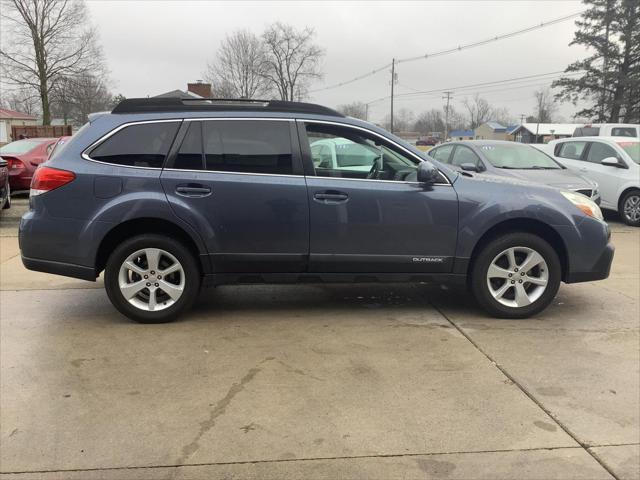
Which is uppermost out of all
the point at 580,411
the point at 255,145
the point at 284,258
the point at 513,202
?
the point at 255,145

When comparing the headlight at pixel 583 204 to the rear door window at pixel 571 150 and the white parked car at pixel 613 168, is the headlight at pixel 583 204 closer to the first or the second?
the white parked car at pixel 613 168

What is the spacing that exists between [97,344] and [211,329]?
88 cm

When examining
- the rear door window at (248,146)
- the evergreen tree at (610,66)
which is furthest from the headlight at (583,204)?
the evergreen tree at (610,66)

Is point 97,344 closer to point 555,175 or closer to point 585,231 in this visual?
point 585,231

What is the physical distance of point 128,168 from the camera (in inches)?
173

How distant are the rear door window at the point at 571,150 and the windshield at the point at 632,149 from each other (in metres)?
0.73

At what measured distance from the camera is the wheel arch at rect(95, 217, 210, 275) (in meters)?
4.45

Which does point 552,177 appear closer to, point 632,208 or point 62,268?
point 632,208

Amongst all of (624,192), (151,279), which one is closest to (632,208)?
(624,192)

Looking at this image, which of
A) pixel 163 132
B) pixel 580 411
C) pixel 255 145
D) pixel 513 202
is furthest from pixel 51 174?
pixel 580 411

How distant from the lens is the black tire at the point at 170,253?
4.42 metres

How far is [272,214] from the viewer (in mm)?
4477

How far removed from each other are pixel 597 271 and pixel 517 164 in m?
4.68

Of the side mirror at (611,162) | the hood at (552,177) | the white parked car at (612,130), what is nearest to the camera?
the hood at (552,177)
